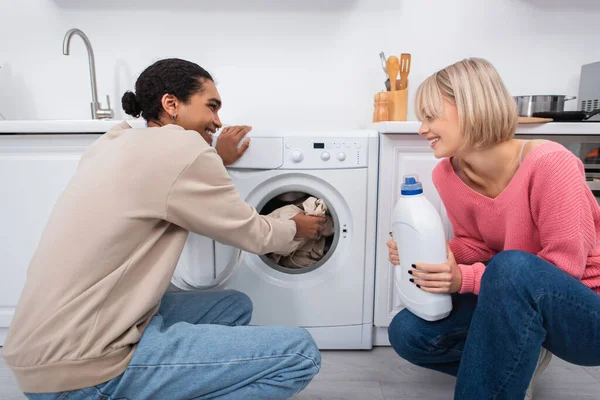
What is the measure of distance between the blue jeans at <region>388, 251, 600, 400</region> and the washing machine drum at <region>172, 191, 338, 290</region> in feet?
2.23

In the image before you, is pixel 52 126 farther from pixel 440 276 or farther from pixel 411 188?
pixel 440 276

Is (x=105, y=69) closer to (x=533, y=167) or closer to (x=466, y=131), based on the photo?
(x=466, y=131)

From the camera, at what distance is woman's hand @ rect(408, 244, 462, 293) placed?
101 cm

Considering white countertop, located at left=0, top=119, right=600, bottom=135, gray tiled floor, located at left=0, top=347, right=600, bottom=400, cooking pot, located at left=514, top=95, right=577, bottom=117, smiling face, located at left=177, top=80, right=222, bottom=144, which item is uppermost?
cooking pot, located at left=514, top=95, right=577, bottom=117

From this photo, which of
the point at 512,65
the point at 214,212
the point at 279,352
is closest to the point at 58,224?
the point at 214,212

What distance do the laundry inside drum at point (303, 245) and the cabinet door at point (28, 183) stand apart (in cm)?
76

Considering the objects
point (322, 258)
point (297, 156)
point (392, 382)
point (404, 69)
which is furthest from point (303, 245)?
point (404, 69)

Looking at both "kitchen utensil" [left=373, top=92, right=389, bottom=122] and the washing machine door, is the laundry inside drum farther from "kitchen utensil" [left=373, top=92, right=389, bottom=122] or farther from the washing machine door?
"kitchen utensil" [left=373, top=92, right=389, bottom=122]

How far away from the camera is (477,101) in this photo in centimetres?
98

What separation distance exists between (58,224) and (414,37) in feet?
6.21

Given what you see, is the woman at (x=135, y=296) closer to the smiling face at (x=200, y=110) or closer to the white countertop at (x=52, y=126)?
the smiling face at (x=200, y=110)

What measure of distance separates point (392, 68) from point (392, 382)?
1305mm

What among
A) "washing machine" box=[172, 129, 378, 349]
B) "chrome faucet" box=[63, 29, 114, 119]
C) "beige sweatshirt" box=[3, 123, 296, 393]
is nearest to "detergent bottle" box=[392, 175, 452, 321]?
"washing machine" box=[172, 129, 378, 349]

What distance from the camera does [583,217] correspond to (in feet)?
2.92
